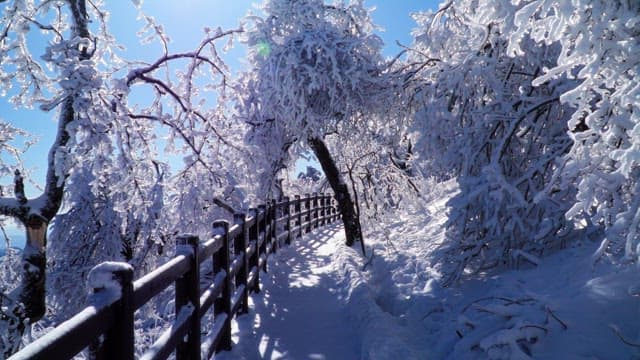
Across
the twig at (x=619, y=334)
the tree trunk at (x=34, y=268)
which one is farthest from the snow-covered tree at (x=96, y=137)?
the twig at (x=619, y=334)

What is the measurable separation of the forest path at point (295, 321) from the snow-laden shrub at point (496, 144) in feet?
6.45

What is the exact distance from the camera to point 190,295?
11.0 feet

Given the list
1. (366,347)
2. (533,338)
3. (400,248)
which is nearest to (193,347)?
(366,347)

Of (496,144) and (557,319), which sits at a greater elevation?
(496,144)

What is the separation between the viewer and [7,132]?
26.7ft

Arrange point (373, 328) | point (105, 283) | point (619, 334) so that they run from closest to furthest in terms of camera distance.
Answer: point (105, 283), point (619, 334), point (373, 328)

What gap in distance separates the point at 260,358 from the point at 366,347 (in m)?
1.17

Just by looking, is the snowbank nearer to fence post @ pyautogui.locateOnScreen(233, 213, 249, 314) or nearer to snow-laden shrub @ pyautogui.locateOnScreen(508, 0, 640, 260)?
fence post @ pyautogui.locateOnScreen(233, 213, 249, 314)

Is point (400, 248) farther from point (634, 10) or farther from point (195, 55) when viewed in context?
point (634, 10)

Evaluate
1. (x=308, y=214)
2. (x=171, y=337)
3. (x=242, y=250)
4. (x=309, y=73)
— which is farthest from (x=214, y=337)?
(x=308, y=214)

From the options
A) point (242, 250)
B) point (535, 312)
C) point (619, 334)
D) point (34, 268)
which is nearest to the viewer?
point (619, 334)

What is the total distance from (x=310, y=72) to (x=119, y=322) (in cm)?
805

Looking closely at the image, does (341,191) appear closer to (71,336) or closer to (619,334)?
(619,334)

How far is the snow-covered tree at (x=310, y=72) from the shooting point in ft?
31.4
